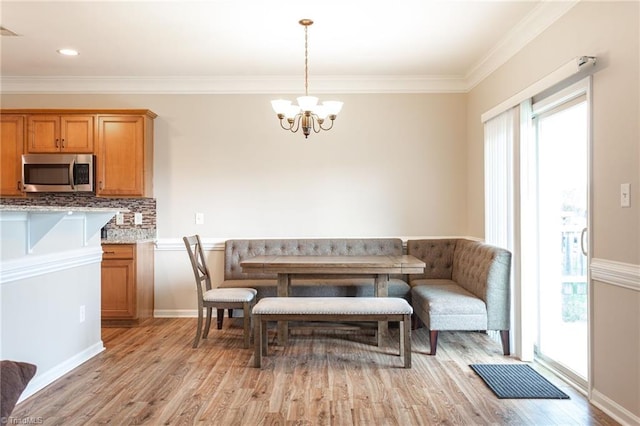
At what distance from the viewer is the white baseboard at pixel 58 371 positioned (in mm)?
2729

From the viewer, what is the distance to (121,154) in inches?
181

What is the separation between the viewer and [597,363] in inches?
101

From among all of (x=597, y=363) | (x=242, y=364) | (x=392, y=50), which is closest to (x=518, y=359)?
(x=597, y=363)

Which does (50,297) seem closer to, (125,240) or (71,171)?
(125,240)

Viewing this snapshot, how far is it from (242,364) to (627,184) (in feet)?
9.32

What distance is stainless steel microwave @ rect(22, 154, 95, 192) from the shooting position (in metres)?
4.54

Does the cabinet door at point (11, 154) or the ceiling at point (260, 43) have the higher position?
the ceiling at point (260, 43)

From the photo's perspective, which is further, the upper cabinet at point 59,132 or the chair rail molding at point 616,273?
the upper cabinet at point 59,132

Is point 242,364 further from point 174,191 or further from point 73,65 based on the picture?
point 73,65

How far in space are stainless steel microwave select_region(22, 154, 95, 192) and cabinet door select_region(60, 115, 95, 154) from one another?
0.41 ft

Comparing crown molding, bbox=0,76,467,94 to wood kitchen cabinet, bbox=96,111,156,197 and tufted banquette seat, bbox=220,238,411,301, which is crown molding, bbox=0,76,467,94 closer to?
wood kitchen cabinet, bbox=96,111,156,197

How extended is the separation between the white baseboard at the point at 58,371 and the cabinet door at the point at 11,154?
2.22 meters

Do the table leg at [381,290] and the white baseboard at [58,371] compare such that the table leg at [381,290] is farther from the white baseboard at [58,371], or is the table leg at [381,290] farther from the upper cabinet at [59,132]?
the upper cabinet at [59,132]

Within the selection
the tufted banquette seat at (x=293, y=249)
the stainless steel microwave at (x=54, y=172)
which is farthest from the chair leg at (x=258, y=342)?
the stainless steel microwave at (x=54, y=172)
